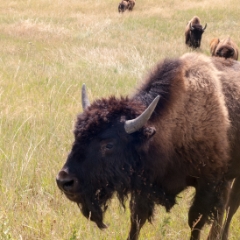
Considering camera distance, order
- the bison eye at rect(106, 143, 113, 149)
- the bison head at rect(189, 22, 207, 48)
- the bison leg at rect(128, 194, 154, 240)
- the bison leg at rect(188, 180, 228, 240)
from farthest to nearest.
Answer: the bison head at rect(189, 22, 207, 48), the bison leg at rect(188, 180, 228, 240), the bison leg at rect(128, 194, 154, 240), the bison eye at rect(106, 143, 113, 149)

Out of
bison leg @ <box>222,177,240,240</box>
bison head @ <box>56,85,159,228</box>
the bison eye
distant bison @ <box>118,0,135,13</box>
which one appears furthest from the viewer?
distant bison @ <box>118,0,135,13</box>

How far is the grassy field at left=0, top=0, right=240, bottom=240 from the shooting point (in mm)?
3809

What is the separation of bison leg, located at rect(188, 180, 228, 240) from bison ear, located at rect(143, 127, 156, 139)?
765 mm

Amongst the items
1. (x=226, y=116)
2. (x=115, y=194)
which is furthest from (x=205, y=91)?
(x=115, y=194)

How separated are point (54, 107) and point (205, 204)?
3455 millimetres

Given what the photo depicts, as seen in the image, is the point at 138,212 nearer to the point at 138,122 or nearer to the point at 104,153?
the point at 104,153

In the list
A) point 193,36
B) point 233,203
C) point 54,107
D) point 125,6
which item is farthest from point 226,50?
point 125,6

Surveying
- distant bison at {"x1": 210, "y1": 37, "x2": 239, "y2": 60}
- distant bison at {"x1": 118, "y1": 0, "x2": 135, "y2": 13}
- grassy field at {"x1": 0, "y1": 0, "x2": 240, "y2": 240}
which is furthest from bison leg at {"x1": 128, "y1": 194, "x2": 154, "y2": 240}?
distant bison at {"x1": 118, "y1": 0, "x2": 135, "y2": 13}

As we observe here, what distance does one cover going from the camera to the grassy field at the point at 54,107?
12.5 ft

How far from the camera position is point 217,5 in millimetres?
31297

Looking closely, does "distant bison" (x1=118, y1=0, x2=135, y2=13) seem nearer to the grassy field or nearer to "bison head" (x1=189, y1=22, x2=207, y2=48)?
the grassy field

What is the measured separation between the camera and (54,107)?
22.3 ft

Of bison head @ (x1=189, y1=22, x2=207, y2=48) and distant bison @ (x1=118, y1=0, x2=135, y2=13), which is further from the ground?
bison head @ (x1=189, y1=22, x2=207, y2=48)

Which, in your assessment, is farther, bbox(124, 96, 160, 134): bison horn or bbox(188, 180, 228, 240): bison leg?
bbox(188, 180, 228, 240): bison leg
